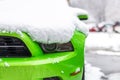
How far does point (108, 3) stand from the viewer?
707 inches

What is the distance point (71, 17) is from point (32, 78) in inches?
45.2

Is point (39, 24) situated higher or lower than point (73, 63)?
higher

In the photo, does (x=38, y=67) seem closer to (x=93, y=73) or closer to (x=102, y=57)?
(x=93, y=73)

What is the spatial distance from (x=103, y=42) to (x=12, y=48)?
6.79m

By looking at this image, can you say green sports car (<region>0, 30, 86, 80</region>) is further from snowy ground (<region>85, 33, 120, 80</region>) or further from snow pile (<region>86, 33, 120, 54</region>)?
snow pile (<region>86, 33, 120, 54</region>)

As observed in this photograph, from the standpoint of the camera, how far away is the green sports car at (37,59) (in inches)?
173

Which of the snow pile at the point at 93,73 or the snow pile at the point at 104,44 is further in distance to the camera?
the snow pile at the point at 104,44

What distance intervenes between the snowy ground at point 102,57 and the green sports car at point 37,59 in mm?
2065

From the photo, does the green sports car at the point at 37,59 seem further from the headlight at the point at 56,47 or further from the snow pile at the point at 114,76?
the snow pile at the point at 114,76

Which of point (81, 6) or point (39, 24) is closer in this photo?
point (39, 24)

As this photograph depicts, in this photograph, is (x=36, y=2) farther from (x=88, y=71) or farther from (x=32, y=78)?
(x=88, y=71)

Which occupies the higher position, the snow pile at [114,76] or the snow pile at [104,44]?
the snow pile at [114,76]

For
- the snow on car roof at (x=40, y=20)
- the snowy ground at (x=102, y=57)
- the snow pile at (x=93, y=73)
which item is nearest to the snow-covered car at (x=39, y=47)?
the snow on car roof at (x=40, y=20)

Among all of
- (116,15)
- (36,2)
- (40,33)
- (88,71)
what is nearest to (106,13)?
(116,15)
